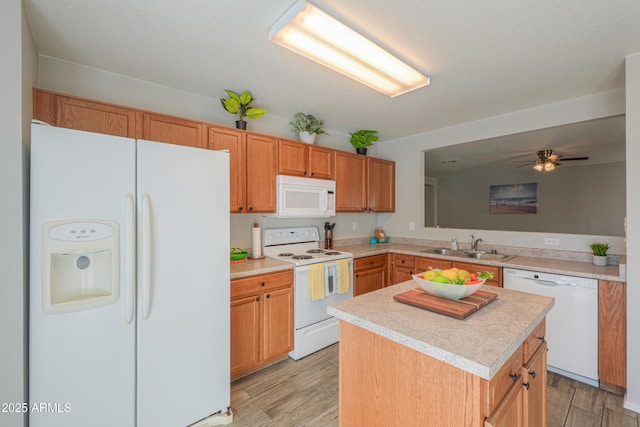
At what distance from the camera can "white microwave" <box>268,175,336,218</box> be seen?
2.81 meters

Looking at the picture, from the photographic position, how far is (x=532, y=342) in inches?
49.5

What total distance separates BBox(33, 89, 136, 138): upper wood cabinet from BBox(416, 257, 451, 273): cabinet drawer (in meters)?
3.09

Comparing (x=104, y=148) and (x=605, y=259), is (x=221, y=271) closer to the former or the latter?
(x=104, y=148)

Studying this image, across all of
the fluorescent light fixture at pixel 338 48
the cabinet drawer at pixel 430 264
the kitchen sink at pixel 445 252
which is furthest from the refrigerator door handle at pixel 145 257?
the kitchen sink at pixel 445 252

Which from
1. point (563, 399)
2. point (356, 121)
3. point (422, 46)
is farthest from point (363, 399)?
point (356, 121)

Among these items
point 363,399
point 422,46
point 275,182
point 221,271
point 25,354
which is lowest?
point 363,399

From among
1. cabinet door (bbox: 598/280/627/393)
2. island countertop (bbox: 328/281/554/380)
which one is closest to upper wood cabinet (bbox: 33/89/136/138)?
island countertop (bbox: 328/281/554/380)

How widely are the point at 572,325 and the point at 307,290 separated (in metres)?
2.27

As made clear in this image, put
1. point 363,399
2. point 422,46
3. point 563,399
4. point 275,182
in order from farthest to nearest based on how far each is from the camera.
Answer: point 275,182, point 563,399, point 422,46, point 363,399

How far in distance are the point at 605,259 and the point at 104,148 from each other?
12.7 ft

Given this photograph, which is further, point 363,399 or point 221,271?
point 221,271

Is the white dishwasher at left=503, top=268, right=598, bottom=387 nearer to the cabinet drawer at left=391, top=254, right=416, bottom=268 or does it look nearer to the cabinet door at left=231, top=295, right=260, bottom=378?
the cabinet drawer at left=391, top=254, right=416, bottom=268

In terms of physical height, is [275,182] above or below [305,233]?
above

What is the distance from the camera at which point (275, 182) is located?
2816mm
